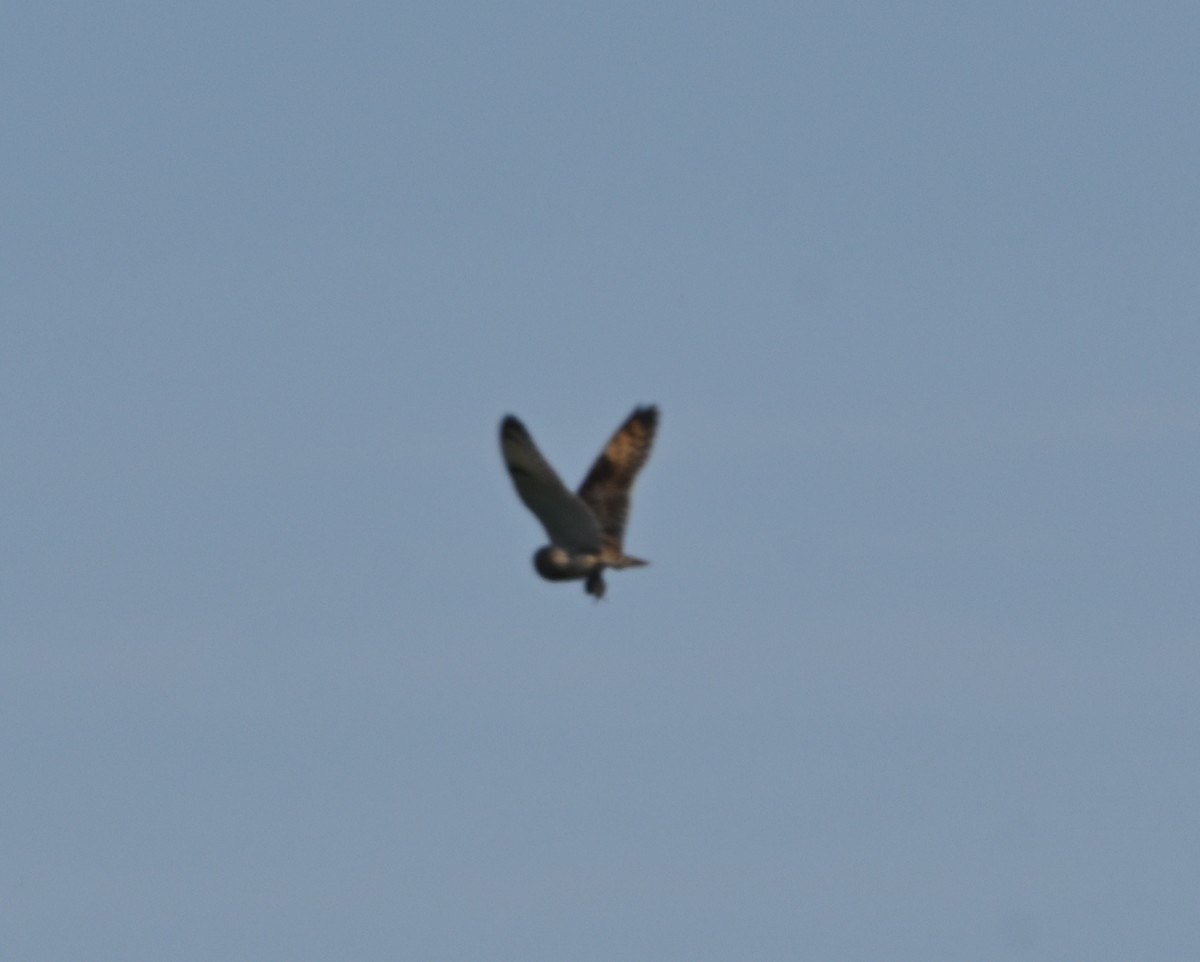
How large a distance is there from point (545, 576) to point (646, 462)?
3820 millimetres

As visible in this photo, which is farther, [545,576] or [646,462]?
[646,462]

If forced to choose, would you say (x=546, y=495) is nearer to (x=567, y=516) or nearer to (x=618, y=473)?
(x=567, y=516)

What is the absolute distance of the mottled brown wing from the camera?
1988 inches

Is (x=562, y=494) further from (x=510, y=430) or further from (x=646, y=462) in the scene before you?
(x=646, y=462)

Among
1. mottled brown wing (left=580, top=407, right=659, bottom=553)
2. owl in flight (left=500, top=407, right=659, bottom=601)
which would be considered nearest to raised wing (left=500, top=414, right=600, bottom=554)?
owl in flight (left=500, top=407, right=659, bottom=601)

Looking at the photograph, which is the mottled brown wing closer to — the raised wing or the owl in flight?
the owl in flight

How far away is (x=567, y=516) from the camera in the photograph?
159 ft

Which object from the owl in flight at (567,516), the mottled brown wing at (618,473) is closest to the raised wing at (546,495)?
the owl in flight at (567,516)

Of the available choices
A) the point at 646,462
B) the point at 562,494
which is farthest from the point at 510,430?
the point at 646,462

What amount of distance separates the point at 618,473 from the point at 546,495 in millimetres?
3743

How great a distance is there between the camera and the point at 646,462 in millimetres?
52281

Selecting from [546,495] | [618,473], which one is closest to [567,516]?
[546,495]

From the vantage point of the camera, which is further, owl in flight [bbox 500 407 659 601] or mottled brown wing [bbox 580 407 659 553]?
mottled brown wing [bbox 580 407 659 553]

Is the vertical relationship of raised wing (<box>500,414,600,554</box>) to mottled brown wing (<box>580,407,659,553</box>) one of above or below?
below
